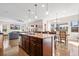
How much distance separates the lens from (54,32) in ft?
8.05

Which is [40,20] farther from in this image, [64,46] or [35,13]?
[64,46]

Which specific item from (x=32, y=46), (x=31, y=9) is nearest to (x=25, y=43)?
(x=32, y=46)

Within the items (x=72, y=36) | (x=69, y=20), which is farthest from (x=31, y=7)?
(x=72, y=36)

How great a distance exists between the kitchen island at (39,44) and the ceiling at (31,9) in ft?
1.37

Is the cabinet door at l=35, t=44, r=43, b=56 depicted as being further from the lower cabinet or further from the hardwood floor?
the hardwood floor

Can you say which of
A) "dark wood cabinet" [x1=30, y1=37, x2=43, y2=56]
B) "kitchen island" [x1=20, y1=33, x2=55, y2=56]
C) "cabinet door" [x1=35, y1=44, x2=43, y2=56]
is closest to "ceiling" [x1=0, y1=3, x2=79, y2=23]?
"kitchen island" [x1=20, y1=33, x2=55, y2=56]

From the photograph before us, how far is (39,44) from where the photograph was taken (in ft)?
8.25

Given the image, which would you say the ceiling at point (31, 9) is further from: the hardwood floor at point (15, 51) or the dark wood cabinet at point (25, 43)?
the hardwood floor at point (15, 51)

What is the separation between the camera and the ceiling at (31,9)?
2373 millimetres

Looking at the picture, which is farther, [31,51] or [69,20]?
[31,51]

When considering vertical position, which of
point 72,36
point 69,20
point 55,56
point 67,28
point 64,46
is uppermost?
point 69,20

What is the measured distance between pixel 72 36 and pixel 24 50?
117 cm

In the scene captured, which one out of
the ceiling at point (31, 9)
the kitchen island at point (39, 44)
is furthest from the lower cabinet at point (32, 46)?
the ceiling at point (31, 9)

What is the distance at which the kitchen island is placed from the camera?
2488 millimetres
